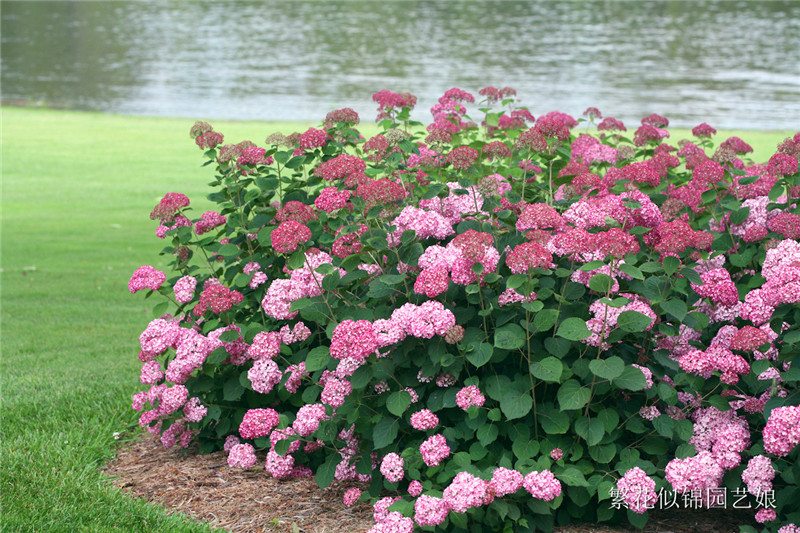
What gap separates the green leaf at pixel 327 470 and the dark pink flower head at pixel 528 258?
1165 millimetres

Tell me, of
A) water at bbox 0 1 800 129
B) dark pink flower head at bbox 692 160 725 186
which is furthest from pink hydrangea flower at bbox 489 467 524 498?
water at bbox 0 1 800 129

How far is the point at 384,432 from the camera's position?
121 inches

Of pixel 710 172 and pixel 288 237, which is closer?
pixel 288 237

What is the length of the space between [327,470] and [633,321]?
140 centimetres

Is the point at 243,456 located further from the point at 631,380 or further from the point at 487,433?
the point at 631,380

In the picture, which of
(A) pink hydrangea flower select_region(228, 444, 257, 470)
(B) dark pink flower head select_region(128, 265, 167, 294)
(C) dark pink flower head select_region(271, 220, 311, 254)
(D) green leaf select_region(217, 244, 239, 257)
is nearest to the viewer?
(C) dark pink flower head select_region(271, 220, 311, 254)

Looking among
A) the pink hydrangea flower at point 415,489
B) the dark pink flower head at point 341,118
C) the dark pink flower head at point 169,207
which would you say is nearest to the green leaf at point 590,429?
the pink hydrangea flower at point 415,489

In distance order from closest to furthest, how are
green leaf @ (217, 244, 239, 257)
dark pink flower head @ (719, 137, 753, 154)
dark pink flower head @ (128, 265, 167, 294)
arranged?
green leaf @ (217, 244, 239, 257) < dark pink flower head @ (128, 265, 167, 294) < dark pink flower head @ (719, 137, 753, 154)

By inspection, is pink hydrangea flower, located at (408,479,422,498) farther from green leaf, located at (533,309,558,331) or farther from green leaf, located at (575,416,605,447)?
green leaf, located at (533,309,558,331)

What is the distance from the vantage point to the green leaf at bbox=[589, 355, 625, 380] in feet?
8.97

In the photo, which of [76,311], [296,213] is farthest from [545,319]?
[76,311]

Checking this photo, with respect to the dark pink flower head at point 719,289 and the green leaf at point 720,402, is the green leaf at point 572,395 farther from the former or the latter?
the dark pink flower head at point 719,289

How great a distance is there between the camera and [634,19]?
1945 inches

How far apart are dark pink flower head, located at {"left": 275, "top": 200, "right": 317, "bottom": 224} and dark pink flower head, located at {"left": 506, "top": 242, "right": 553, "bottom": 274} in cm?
108
